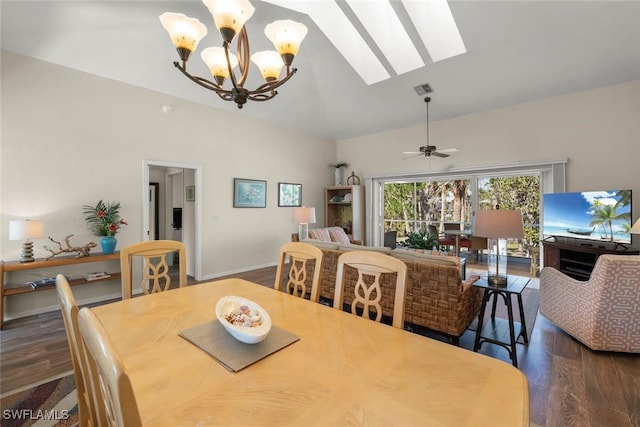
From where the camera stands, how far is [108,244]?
140 inches

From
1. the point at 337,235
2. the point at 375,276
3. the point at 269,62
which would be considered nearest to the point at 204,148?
the point at 337,235

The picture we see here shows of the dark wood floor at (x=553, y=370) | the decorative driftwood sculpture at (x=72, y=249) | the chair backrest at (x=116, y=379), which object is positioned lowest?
the dark wood floor at (x=553, y=370)

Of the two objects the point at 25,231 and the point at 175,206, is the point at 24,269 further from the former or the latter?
the point at 175,206

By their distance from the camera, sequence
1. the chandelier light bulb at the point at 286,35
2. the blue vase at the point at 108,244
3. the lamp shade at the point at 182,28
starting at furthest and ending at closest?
the blue vase at the point at 108,244 → the chandelier light bulb at the point at 286,35 → the lamp shade at the point at 182,28

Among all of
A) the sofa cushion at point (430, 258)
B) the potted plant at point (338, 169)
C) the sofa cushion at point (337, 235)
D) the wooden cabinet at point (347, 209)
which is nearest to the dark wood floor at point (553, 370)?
the sofa cushion at point (430, 258)

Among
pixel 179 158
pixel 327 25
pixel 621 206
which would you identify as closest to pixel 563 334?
pixel 621 206

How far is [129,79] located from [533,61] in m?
5.53

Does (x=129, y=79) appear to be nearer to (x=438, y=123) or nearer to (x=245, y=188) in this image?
(x=245, y=188)

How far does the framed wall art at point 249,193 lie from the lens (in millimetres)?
5156

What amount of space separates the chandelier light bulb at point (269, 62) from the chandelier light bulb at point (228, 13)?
0.40 meters

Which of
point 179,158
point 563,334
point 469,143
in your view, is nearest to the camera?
point 563,334

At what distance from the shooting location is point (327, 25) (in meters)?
3.80

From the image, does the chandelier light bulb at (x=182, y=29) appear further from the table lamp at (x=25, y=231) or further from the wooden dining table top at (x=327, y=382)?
the table lamp at (x=25, y=231)

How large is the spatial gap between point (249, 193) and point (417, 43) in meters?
3.67
